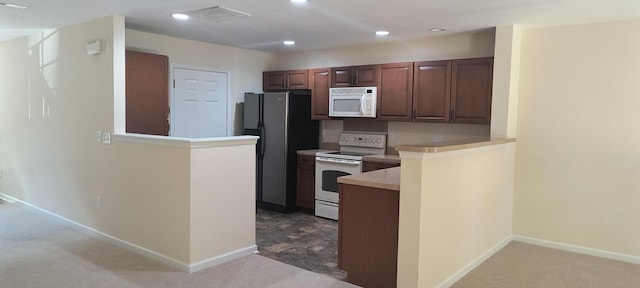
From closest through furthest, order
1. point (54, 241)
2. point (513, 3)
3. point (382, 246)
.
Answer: point (382, 246), point (513, 3), point (54, 241)

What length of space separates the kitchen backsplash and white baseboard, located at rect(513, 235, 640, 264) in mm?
1225

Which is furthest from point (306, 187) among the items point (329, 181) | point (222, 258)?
point (222, 258)

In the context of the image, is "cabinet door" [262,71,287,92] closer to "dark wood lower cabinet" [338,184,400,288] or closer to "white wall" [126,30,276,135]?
"white wall" [126,30,276,135]

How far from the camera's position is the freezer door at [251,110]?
20.0ft

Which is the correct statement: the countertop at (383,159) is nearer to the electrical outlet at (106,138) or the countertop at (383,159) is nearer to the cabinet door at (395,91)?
the cabinet door at (395,91)

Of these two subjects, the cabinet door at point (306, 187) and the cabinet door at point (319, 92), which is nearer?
the cabinet door at point (306, 187)

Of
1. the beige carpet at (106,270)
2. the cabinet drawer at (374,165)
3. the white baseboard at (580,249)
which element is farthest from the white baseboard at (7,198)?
the white baseboard at (580,249)

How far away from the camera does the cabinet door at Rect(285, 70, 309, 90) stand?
243 inches

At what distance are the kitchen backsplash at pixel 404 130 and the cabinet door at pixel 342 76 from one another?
55 cm

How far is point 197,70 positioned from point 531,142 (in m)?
4.24

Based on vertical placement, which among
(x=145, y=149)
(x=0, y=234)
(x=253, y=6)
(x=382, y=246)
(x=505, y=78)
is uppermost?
(x=253, y=6)

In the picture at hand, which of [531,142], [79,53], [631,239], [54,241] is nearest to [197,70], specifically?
[79,53]

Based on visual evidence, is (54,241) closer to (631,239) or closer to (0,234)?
(0,234)

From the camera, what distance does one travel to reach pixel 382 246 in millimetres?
3143
